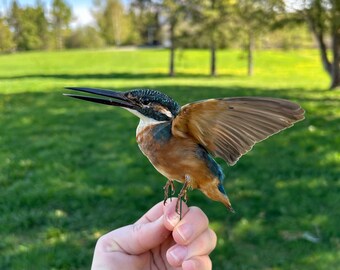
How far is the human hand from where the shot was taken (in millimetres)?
2184

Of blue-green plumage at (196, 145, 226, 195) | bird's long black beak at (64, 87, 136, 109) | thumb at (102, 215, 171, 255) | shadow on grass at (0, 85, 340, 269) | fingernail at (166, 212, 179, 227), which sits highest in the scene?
bird's long black beak at (64, 87, 136, 109)

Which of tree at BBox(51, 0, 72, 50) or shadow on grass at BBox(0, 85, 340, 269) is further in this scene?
tree at BBox(51, 0, 72, 50)

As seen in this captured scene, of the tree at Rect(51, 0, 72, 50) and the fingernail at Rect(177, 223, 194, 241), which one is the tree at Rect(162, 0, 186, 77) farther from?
the tree at Rect(51, 0, 72, 50)

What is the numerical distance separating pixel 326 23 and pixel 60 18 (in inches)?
1856

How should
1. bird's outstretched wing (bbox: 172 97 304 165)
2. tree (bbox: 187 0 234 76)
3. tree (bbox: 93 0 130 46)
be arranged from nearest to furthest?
1. bird's outstretched wing (bbox: 172 97 304 165)
2. tree (bbox: 187 0 234 76)
3. tree (bbox: 93 0 130 46)

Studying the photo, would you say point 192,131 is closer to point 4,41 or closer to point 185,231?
point 185,231

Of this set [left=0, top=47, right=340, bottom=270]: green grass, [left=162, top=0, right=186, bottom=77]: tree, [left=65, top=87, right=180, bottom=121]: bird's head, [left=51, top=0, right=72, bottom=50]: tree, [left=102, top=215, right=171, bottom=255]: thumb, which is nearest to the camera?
[left=65, top=87, right=180, bottom=121]: bird's head

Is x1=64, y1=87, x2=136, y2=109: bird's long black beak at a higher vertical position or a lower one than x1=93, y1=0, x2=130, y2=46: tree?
lower

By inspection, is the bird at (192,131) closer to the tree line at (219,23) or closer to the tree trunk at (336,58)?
the tree line at (219,23)

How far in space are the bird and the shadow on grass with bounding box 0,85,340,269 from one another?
295 centimetres

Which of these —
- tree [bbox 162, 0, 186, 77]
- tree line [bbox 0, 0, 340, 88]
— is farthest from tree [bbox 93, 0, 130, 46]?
tree [bbox 162, 0, 186, 77]

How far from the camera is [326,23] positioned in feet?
55.0

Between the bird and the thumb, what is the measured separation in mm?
633

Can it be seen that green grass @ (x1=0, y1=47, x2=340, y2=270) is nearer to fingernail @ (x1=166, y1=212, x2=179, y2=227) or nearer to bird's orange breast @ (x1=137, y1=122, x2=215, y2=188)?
fingernail @ (x1=166, y1=212, x2=179, y2=227)
